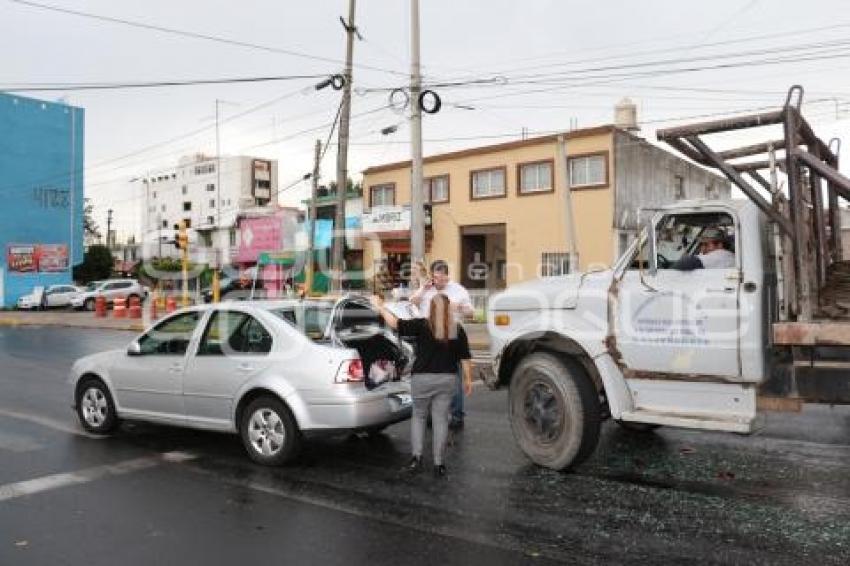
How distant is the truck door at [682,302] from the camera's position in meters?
6.02

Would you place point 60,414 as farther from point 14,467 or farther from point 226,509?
point 226,509

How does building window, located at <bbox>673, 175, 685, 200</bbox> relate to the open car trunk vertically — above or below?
above

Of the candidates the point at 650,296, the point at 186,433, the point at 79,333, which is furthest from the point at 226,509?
the point at 79,333

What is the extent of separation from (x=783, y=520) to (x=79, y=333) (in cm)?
2403

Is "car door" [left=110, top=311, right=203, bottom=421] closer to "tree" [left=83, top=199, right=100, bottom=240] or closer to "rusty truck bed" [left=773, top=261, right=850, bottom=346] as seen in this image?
"rusty truck bed" [left=773, top=261, right=850, bottom=346]

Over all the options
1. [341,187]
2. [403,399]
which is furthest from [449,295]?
[341,187]

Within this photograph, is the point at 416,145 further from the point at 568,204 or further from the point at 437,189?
the point at 437,189

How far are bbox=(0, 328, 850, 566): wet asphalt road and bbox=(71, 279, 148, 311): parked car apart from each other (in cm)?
3574

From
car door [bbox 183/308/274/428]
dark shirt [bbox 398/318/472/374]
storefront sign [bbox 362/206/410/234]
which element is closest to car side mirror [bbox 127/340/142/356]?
car door [bbox 183/308/274/428]

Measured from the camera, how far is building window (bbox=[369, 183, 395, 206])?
112ft

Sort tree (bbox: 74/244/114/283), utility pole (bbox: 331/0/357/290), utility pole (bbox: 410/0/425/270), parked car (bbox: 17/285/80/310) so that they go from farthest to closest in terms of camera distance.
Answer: tree (bbox: 74/244/114/283) < parked car (bbox: 17/285/80/310) < utility pole (bbox: 331/0/357/290) < utility pole (bbox: 410/0/425/270)

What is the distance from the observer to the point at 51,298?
140ft

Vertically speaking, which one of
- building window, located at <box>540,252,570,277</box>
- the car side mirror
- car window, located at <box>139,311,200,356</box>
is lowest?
the car side mirror

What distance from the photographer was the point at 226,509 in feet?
18.9
